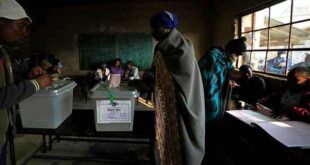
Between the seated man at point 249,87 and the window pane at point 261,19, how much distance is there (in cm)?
82

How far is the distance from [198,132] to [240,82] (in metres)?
2.24

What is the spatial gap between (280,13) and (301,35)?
53cm

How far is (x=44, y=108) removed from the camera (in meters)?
1.37

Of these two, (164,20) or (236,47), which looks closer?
(164,20)

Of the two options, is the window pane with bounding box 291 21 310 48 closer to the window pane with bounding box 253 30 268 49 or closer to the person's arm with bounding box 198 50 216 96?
the window pane with bounding box 253 30 268 49

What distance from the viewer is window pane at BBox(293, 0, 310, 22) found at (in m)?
2.43

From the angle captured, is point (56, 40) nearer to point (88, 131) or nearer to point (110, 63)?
point (110, 63)

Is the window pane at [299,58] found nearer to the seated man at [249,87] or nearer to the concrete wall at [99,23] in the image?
the seated man at [249,87]

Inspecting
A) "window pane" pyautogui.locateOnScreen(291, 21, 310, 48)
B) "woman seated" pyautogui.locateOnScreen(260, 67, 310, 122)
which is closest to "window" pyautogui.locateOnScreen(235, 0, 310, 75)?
"window pane" pyautogui.locateOnScreen(291, 21, 310, 48)

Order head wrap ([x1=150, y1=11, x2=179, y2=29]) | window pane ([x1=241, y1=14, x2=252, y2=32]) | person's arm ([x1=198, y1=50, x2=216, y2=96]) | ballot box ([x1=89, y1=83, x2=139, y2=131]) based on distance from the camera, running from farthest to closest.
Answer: window pane ([x1=241, y1=14, x2=252, y2=32])
person's arm ([x1=198, y1=50, x2=216, y2=96])
ballot box ([x1=89, y1=83, x2=139, y2=131])
head wrap ([x1=150, y1=11, x2=179, y2=29])

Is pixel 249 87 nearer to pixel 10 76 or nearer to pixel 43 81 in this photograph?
pixel 43 81

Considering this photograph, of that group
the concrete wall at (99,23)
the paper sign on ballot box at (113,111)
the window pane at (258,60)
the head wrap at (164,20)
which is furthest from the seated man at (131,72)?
the head wrap at (164,20)

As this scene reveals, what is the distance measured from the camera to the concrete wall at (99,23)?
6.37m

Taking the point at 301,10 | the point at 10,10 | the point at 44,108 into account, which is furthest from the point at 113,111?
the point at 301,10
